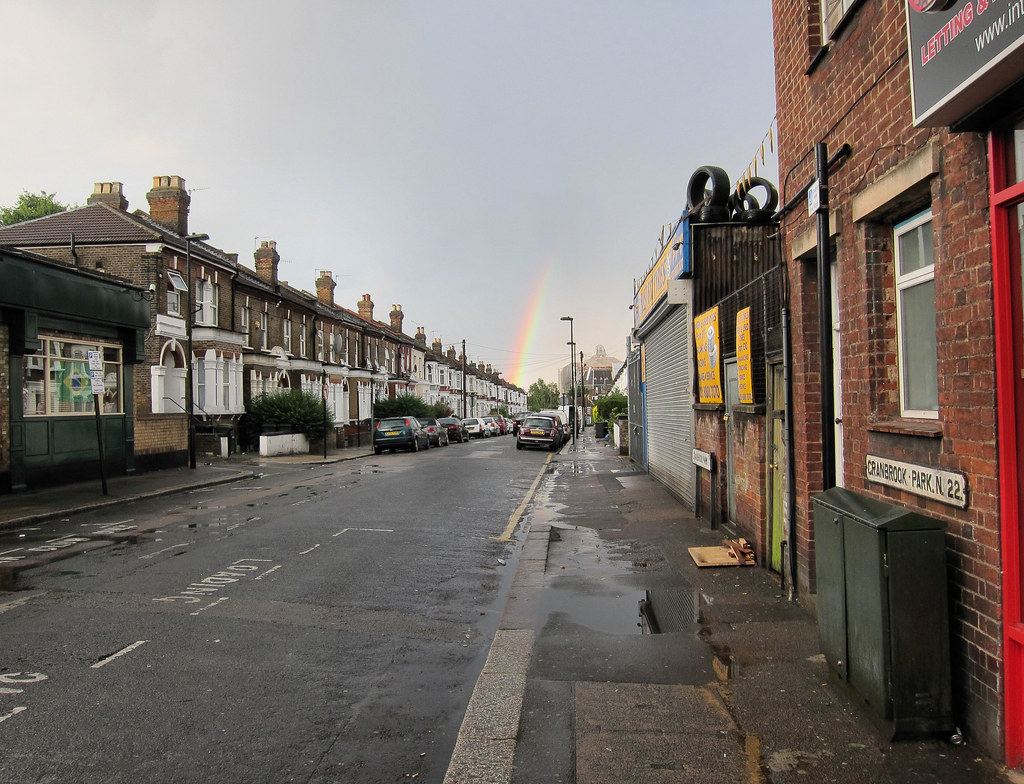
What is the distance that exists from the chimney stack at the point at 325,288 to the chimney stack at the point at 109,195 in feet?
57.9

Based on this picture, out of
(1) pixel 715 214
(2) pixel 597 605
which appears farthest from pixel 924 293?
(1) pixel 715 214

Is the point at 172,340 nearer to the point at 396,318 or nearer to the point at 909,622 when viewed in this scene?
the point at 909,622

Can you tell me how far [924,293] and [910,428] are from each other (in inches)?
34.9

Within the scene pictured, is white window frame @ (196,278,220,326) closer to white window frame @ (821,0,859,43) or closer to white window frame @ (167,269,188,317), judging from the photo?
white window frame @ (167,269,188,317)

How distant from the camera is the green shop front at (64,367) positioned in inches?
592

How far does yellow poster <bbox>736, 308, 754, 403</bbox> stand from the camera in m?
7.75

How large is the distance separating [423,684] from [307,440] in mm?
27702

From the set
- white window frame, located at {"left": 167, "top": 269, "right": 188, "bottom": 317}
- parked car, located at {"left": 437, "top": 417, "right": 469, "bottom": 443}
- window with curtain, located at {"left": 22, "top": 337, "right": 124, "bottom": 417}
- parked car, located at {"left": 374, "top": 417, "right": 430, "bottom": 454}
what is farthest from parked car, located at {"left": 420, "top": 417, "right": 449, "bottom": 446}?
window with curtain, located at {"left": 22, "top": 337, "right": 124, "bottom": 417}

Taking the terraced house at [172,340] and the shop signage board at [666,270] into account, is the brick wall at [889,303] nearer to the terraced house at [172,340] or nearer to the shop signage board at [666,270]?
the shop signage board at [666,270]

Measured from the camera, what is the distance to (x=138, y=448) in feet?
64.0

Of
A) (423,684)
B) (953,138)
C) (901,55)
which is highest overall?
(901,55)

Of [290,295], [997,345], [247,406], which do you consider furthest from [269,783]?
[290,295]

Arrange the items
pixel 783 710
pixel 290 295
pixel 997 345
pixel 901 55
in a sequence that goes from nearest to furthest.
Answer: pixel 997 345
pixel 783 710
pixel 901 55
pixel 290 295

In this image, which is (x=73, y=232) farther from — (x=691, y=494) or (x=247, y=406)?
(x=691, y=494)
